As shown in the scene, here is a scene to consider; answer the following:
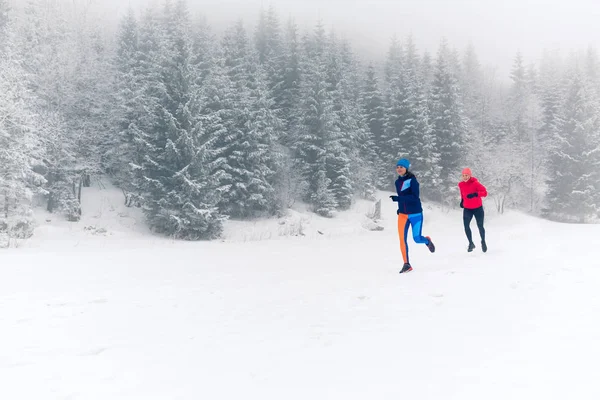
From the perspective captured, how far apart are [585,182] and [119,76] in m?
41.6

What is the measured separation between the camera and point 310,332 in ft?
11.4

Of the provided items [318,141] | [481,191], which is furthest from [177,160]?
[481,191]

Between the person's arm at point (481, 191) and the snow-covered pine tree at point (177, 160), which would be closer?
the person's arm at point (481, 191)

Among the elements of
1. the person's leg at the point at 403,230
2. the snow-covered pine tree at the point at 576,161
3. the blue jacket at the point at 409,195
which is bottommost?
the person's leg at the point at 403,230

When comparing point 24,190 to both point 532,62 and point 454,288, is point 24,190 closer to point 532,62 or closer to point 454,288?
point 454,288

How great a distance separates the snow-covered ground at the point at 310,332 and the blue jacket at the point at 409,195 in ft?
3.98

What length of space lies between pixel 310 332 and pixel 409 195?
4473 millimetres

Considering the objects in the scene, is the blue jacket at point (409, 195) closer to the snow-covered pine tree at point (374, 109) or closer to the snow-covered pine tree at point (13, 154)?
the snow-covered pine tree at point (13, 154)

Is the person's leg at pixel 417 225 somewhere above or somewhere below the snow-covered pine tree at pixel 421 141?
below

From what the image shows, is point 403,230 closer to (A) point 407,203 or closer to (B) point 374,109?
(A) point 407,203

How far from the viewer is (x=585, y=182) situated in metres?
33.5

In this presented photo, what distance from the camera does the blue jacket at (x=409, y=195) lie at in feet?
23.5

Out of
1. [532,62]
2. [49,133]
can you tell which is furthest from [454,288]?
[532,62]

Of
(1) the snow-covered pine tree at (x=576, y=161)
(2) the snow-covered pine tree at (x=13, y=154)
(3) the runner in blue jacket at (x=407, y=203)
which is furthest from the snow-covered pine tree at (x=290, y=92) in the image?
(3) the runner in blue jacket at (x=407, y=203)
